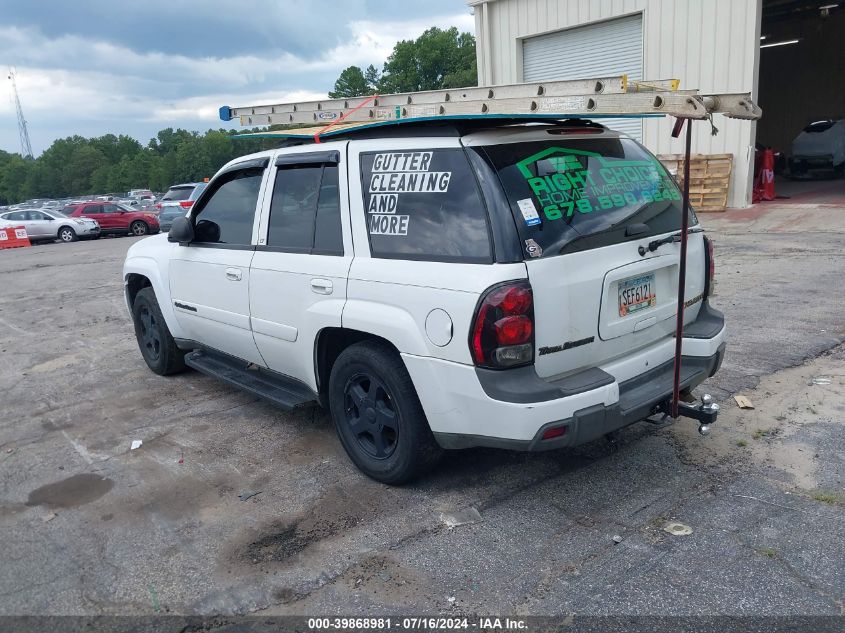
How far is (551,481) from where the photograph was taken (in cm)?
393

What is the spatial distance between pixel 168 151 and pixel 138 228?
103 meters

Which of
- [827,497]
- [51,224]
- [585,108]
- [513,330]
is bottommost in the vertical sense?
[827,497]

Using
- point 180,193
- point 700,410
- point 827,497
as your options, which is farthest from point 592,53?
point 827,497

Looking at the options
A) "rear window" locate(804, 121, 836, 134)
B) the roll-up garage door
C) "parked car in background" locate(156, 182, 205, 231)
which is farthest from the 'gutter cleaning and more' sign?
"rear window" locate(804, 121, 836, 134)

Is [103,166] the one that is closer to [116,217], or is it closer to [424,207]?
[116,217]

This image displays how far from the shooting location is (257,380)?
4.91 meters

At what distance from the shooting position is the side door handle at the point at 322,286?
399cm

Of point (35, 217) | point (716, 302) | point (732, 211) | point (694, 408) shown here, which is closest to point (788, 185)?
point (732, 211)

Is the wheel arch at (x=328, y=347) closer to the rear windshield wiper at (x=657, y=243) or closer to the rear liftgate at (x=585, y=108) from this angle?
the rear liftgate at (x=585, y=108)

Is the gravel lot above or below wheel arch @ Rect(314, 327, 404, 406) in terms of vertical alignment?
below

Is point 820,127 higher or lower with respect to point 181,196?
higher

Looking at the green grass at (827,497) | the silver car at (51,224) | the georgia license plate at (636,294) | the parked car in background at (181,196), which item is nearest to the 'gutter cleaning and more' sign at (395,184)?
the georgia license plate at (636,294)

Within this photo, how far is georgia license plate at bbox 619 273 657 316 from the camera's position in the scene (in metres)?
3.63

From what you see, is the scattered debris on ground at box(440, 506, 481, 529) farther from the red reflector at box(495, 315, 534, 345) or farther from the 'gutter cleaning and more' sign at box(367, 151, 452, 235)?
the 'gutter cleaning and more' sign at box(367, 151, 452, 235)
